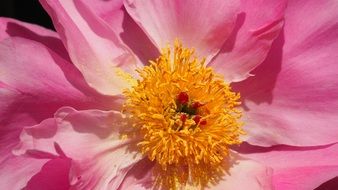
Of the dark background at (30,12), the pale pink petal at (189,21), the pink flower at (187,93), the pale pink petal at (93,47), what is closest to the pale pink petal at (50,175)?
the pink flower at (187,93)

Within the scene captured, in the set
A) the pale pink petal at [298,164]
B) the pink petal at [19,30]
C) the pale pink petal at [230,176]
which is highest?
the pink petal at [19,30]

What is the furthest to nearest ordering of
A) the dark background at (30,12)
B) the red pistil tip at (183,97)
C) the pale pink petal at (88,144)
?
the dark background at (30,12) < the red pistil tip at (183,97) < the pale pink petal at (88,144)

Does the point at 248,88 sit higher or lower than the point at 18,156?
lower

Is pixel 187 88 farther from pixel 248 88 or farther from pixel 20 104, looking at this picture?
pixel 20 104

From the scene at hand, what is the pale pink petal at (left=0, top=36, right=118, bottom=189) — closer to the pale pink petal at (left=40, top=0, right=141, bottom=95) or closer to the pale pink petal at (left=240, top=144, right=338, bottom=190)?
the pale pink petal at (left=40, top=0, right=141, bottom=95)

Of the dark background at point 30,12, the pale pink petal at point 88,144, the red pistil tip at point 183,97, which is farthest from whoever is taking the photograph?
the dark background at point 30,12

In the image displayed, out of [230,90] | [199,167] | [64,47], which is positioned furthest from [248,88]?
[64,47]

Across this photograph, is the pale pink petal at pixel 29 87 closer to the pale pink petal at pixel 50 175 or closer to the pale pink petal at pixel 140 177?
the pale pink petal at pixel 50 175

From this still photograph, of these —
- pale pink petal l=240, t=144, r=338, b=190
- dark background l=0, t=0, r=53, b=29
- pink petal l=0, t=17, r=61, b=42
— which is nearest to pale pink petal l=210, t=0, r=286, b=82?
pale pink petal l=240, t=144, r=338, b=190

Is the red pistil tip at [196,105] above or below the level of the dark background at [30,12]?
below
